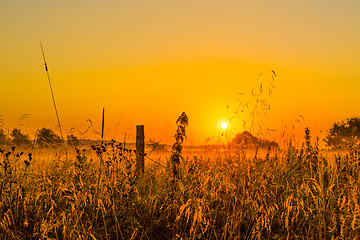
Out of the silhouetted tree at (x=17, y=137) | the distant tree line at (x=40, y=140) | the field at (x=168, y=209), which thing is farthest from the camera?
the silhouetted tree at (x=17, y=137)

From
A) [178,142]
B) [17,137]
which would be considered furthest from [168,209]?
[17,137]

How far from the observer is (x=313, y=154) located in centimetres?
748

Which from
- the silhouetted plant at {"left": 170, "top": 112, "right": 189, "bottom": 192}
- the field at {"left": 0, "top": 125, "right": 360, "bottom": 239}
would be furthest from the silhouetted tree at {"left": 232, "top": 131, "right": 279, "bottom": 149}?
the silhouetted plant at {"left": 170, "top": 112, "right": 189, "bottom": 192}

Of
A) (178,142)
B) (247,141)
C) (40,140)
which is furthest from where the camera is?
(40,140)

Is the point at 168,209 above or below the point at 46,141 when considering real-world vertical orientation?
below

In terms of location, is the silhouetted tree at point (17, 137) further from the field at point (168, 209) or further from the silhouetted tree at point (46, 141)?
the field at point (168, 209)

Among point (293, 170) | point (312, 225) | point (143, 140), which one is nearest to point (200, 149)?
point (143, 140)

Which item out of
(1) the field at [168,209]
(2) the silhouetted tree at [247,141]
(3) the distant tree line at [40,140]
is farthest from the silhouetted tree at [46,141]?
(2) the silhouetted tree at [247,141]

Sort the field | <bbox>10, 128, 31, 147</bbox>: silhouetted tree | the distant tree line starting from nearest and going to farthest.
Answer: the field
the distant tree line
<bbox>10, 128, 31, 147</bbox>: silhouetted tree

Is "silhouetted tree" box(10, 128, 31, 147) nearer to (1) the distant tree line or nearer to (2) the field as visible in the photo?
(1) the distant tree line

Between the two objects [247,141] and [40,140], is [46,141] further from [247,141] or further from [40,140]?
[247,141]

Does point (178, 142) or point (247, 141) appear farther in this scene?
point (247, 141)

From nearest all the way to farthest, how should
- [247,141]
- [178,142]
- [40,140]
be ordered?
[178,142], [247,141], [40,140]

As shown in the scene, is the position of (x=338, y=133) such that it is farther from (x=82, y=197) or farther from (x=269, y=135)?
(x=82, y=197)
